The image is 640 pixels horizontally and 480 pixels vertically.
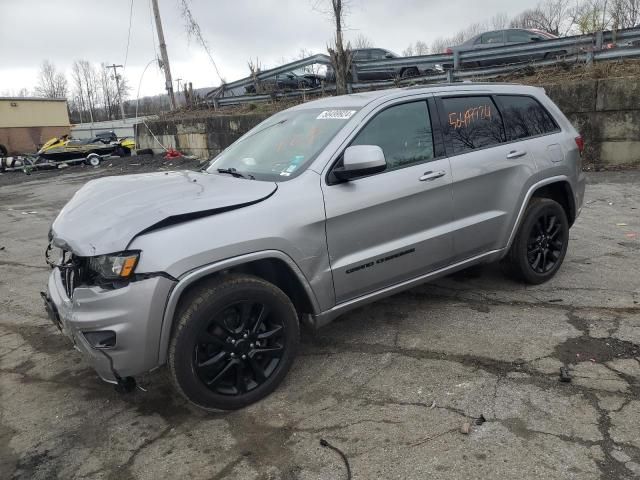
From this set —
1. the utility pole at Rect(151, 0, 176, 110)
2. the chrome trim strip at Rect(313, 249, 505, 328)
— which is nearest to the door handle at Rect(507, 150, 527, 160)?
the chrome trim strip at Rect(313, 249, 505, 328)

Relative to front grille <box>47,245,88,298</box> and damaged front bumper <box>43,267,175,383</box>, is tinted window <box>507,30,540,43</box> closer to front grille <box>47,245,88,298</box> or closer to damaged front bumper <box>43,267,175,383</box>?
front grille <box>47,245,88,298</box>

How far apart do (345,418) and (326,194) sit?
1.33 meters

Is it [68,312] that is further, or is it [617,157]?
[617,157]

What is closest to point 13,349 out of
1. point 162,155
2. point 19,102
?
point 162,155

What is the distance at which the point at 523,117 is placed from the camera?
441cm

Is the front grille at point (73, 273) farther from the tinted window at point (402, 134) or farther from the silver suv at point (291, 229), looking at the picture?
the tinted window at point (402, 134)

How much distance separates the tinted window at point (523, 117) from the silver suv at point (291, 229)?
19 millimetres

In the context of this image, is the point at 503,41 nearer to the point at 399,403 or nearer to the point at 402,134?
the point at 402,134

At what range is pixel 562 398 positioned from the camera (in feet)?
9.45

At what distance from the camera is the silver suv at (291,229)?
267 centimetres

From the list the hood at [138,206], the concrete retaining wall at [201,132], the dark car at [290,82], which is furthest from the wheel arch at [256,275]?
the dark car at [290,82]

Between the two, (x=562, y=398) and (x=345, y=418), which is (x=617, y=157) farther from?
(x=345, y=418)

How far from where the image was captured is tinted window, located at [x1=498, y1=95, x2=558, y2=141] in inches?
169

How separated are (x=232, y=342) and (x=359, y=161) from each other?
132cm
